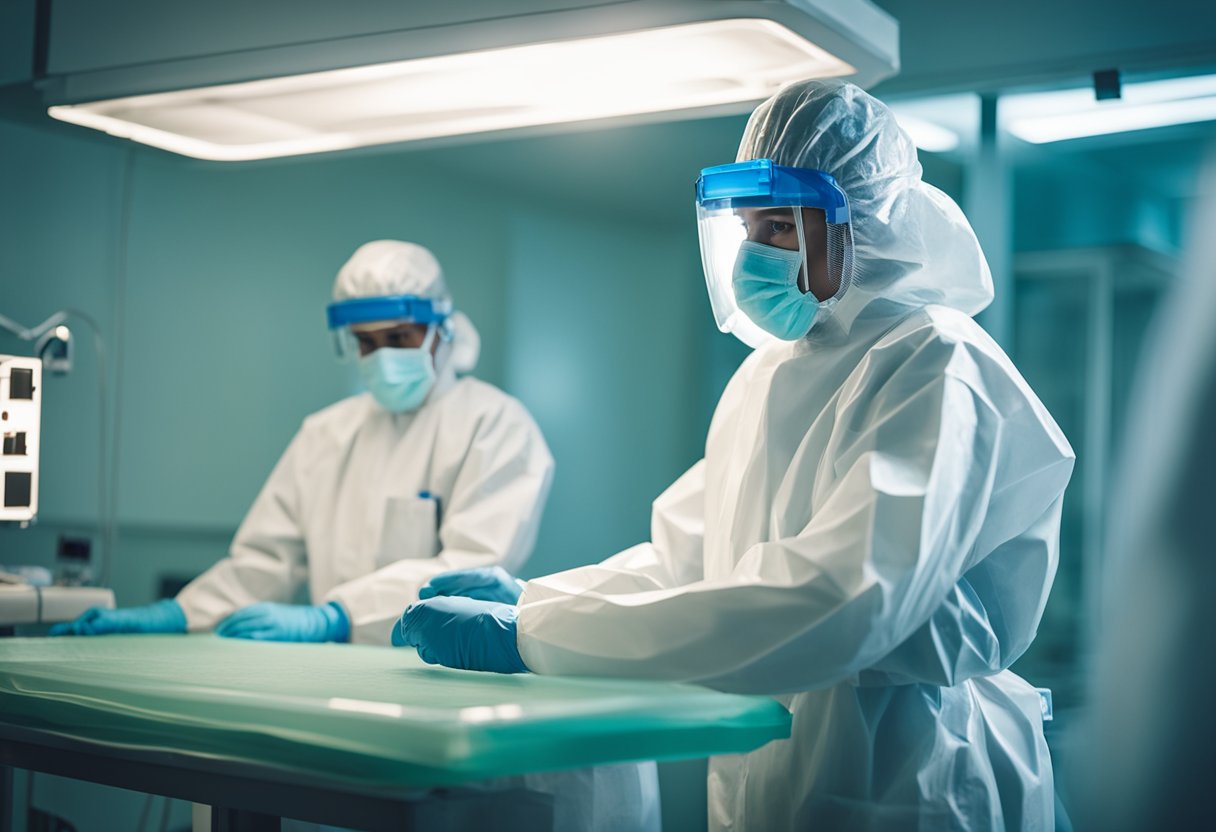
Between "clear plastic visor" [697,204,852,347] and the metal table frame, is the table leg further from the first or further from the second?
"clear plastic visor" [697,204,852,347]

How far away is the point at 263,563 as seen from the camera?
318 cm

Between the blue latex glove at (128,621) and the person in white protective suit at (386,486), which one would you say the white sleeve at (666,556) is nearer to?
the person in white protective suit at (386,486)

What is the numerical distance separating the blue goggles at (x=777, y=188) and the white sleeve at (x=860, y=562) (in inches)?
10.8

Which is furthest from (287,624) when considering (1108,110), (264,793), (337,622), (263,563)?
(1108,110)

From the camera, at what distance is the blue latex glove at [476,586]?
2.16 m

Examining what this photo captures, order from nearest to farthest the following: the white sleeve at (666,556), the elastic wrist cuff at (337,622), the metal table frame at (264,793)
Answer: the metal table frame at (264,793) < the white sleeve at (666,556) < the elastic wrist cuff at (337,622)

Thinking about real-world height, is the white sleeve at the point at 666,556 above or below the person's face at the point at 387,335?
below

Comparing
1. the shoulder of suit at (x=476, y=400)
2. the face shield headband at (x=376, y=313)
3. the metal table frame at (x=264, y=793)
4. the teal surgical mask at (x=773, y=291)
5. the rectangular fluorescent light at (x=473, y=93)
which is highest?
the rectangular fluorescent light at (x=473, y=93)

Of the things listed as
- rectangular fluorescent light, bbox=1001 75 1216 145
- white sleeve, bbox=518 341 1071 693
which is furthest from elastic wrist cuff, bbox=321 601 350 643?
rectangular fluorescent light, bbox=1001 75 1216 145

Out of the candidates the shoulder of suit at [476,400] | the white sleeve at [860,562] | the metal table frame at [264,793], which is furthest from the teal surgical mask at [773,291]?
the shoulder of suit at [476,400]

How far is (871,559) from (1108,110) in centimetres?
173

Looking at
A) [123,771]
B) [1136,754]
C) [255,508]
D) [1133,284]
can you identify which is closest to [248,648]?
[123,771]

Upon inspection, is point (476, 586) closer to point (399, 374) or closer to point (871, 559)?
point (871, 559)

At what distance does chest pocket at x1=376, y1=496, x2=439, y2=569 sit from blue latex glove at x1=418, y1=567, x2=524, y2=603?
860 mm
